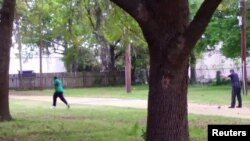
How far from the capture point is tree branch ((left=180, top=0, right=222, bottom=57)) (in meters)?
7.89

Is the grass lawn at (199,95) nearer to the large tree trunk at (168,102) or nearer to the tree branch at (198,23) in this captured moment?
the large tree trunk at (168,102)

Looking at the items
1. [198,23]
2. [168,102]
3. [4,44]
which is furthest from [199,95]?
[198,23]

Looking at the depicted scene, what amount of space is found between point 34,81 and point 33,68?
16846 millimetres

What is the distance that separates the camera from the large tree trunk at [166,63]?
818cm

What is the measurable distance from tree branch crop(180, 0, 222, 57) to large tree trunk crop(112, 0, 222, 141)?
10cm

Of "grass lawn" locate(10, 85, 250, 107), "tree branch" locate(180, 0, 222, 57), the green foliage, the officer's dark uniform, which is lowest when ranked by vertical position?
"grass lawn" locate(10, 85, 250, 107)

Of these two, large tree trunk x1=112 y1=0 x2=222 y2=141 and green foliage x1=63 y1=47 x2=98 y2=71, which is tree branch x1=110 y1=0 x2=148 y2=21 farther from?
green foliage x1=63 y1=47 x2=98 y2=71

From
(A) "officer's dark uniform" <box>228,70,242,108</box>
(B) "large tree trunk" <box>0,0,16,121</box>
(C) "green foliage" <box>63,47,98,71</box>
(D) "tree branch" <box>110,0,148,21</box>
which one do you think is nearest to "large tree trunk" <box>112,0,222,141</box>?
(D) "tree branch" <box>110,0,148,21</box>

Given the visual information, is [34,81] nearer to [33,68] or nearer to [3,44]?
[33,68]

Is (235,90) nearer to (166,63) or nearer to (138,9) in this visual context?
(166,63)

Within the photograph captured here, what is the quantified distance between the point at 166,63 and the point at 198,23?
814 millimetres

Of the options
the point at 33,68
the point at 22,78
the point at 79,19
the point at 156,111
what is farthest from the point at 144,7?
the point at 33,68

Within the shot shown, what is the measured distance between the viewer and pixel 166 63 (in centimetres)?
816

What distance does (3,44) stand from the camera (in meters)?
16.5
